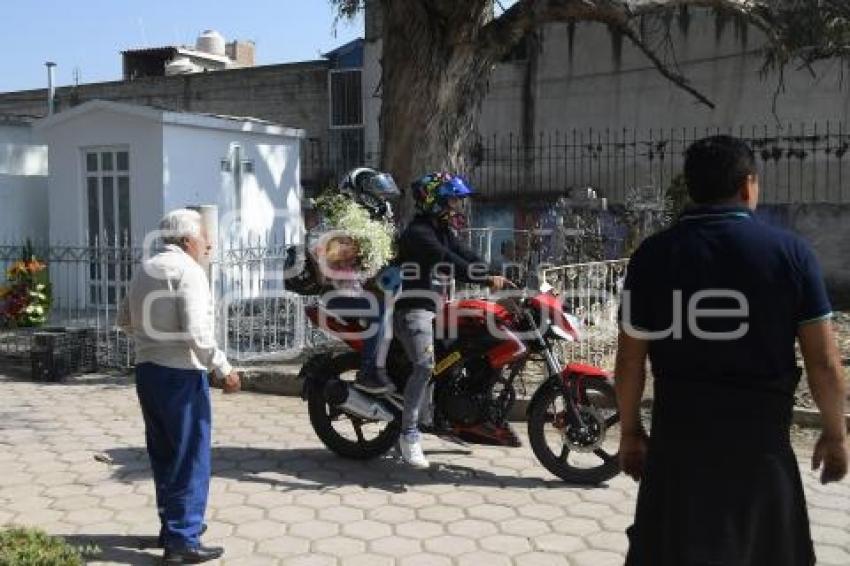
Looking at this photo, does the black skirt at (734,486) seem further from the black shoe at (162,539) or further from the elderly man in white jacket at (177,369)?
the black shoe at (162,539)

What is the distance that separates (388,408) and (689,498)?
3.27 metres

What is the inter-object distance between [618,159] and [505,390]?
35.1ft

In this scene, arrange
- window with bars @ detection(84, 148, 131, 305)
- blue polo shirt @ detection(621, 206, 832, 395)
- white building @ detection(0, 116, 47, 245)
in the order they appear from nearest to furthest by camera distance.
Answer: blue polo shirt @ detection(621, 206, 832, 395), window with bars @ detection(84, 148, 131, 305), white building @ detection(0, 116, 47, 245)

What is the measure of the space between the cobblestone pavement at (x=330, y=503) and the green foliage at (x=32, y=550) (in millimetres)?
658

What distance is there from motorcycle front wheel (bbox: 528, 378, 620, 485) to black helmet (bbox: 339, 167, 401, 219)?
2767 mm

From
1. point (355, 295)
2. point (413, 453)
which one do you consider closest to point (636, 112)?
point (355, 295)

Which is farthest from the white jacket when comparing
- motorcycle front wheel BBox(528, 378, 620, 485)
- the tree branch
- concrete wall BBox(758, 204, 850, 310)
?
concrete wall BBox(758, 204, 850, 310)

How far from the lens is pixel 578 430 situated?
5.63 metres

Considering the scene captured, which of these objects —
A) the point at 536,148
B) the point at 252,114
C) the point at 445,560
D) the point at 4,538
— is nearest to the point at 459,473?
the point at 445,560

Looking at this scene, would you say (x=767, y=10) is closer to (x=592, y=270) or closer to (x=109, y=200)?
(x=592, y=270)

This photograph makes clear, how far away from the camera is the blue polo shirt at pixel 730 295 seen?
9.36 feet

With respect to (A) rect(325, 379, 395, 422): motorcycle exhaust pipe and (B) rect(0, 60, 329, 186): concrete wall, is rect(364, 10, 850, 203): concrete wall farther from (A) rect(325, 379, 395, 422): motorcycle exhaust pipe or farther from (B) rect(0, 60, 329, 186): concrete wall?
(A) rect(325, 379, 395, 422): motorcycle exhaust pipe

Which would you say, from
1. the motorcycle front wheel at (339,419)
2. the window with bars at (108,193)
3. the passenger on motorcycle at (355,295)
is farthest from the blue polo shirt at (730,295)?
the window with bars at (108,193)

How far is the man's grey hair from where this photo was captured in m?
4.47
